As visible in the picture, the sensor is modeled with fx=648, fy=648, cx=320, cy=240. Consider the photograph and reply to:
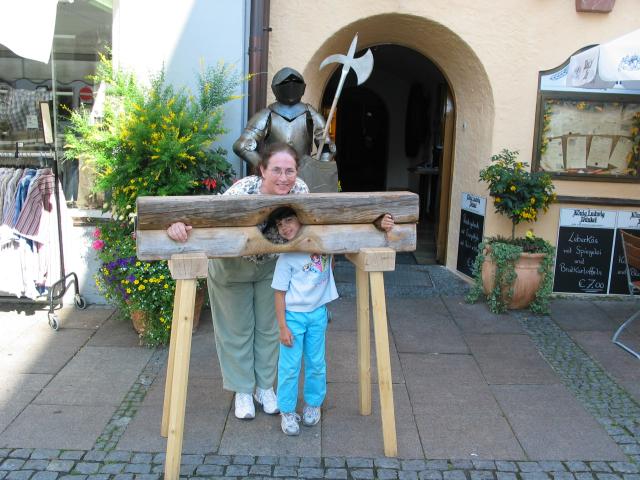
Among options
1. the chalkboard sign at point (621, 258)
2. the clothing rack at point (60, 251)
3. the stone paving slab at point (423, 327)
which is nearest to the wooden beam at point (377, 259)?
the stone paving slab at point (423, 327)

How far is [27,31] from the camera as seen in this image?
169 inches

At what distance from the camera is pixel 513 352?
473 centimetres

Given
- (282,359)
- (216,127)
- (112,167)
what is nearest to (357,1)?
(216,127)

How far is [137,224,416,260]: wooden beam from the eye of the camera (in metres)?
2.88

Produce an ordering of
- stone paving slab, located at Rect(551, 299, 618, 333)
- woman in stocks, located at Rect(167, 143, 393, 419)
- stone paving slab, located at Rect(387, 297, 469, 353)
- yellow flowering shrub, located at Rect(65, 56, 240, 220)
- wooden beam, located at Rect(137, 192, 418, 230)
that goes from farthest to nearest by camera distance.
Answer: stone paving slab, located at Rect(551, 299, 618, 333)
stone paving slab, located at Rect(387, 297, 469, 353)
yellow flowering shrub, located at Rect(65, 56, 240, 220)
woman in stocks, located at Rect(167, 143, 393, 419)
wooden beam, located at Rect(137, 192, 418, 230)

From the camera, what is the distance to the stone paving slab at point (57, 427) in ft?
11.0

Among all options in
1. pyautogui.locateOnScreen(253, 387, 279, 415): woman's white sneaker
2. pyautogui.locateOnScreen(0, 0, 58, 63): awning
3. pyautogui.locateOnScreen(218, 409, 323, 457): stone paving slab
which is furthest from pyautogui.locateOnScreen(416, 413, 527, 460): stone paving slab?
pyautogui.locateOnScreen(0, 0, 58, 63): awning

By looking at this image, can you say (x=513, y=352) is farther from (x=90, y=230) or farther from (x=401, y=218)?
(x=90, y=230)

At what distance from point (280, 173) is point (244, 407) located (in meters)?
1.37

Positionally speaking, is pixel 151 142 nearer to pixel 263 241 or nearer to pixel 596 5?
pixel 263 241

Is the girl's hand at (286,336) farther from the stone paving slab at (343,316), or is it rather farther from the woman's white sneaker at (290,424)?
the stone paving slab at (343,316)

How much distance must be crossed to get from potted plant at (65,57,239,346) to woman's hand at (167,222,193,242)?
1.76 metres

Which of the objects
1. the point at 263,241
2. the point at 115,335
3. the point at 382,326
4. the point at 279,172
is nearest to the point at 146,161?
the point at 115,335

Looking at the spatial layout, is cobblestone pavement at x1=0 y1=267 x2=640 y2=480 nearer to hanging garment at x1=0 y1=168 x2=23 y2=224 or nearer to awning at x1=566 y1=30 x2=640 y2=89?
awning at x1=566 y1=30 x2=640 y2=89
